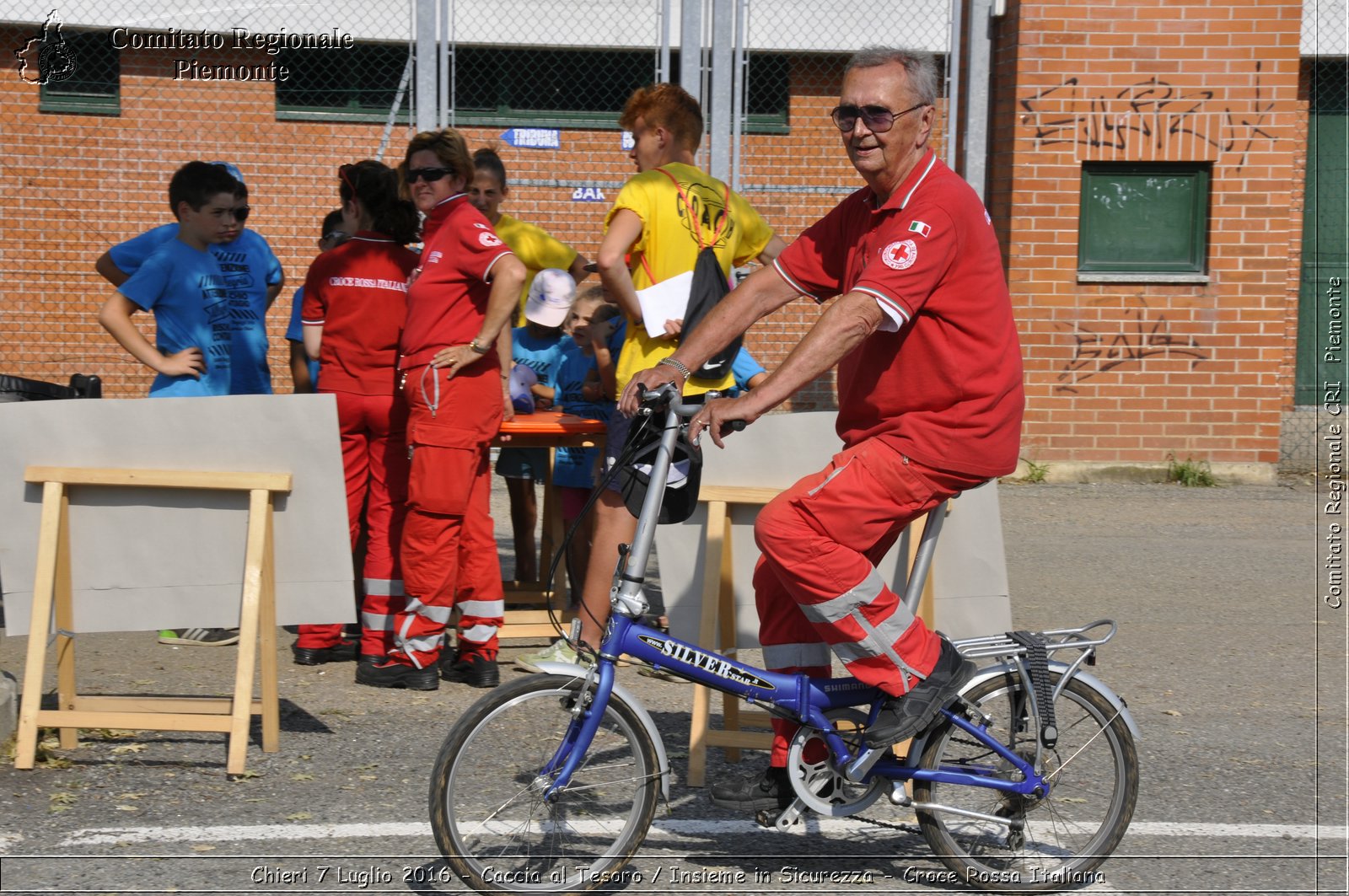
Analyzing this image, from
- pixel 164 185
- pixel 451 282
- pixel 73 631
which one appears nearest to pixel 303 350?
pixel 451 282

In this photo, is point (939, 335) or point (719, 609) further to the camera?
point (719, 609)

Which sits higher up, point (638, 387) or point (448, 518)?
point (638, 387)

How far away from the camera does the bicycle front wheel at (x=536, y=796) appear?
366cm

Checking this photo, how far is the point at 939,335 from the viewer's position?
3.80 m

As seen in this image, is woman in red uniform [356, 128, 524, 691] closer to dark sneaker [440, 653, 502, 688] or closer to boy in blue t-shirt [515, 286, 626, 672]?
dark sneaker [440, 653, 502, 688]

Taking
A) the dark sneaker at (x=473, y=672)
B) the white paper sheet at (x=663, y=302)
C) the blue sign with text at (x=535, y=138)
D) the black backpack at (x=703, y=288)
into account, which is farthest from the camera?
the blue sign with text at (x=535, y=138)

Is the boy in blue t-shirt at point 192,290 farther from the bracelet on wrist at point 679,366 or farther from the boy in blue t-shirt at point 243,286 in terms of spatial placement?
the bracelet on wrist at point 679,366

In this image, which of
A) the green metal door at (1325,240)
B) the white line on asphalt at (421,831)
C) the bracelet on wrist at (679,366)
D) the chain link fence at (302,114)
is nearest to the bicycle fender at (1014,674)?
the white line on asphalt at (421,831)

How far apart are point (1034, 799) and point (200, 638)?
4.02m

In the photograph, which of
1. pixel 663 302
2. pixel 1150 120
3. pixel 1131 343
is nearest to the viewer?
pixel 663 302

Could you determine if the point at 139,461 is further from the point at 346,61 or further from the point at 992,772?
the point at 346,61

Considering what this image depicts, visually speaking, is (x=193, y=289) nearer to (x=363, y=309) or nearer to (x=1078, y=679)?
(x=363, y=309)

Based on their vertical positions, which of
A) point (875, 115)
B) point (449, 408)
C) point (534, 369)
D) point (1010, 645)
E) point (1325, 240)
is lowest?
point (1010, 645)

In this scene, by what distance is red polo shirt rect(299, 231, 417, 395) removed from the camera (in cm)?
605
